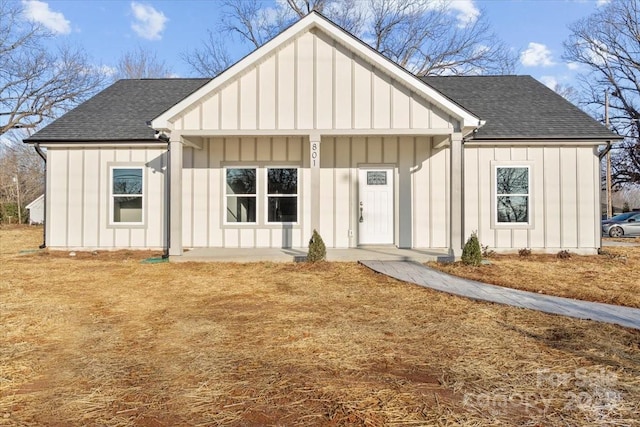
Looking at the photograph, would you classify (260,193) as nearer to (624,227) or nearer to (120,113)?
(120,113)

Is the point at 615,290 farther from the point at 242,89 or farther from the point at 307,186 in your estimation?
the point at 242,89

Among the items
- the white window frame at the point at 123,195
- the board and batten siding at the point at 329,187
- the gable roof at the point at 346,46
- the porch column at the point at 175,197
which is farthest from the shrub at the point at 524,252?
the white window frame at the point at 123,195

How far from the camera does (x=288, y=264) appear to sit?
9031 mm

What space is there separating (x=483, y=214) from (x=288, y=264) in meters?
5.58

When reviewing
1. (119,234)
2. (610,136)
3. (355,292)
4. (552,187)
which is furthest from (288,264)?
(610,136)

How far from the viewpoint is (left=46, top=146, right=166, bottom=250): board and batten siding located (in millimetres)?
11359

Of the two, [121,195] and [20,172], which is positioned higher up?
[20,172]

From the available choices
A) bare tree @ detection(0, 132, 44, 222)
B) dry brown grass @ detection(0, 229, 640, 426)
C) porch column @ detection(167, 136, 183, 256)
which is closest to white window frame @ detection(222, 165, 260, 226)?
porch column @ detection(167, 136, 183, 256)

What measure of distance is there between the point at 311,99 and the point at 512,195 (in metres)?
5.98

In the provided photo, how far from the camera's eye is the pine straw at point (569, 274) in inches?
254

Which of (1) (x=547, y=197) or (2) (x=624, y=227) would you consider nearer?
(1) (x=547, y=197)

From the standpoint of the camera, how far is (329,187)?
11.3 m

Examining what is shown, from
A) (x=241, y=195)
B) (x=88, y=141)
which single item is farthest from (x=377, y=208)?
(x=88, y=141)

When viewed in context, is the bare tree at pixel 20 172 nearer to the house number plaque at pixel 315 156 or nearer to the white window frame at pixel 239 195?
the white window frame at pixel 239 195
